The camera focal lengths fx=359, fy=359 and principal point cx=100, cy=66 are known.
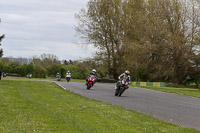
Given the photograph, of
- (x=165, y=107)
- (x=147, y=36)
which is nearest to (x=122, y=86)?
(x=165, y=107)

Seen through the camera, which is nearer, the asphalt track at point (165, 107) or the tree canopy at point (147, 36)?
the asphalt track at point (165, 107)

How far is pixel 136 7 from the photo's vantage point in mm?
55656

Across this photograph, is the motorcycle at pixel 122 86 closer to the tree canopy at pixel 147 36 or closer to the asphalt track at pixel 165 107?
the asphalt track at pixel 165 107

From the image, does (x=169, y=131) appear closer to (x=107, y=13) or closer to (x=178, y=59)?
(x=178, y=59)

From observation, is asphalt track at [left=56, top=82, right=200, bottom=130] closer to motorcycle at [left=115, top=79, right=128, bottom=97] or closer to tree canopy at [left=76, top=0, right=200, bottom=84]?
motorcycle at [left=115, top=79, right=128, bottom=97]

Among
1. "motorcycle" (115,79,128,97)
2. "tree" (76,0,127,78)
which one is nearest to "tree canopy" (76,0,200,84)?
"tree" (76,0,127,78)

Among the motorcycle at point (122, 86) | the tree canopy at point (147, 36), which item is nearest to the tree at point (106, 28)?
the tree canopy at point (147, 36)

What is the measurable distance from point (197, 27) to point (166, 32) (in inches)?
168

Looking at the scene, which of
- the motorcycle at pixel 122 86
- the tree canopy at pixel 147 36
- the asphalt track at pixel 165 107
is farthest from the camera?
the tree canopy at pixel 147 36

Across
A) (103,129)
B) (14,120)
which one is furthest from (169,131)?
(14,120)

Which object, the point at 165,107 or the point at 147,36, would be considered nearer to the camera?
the point at 165,107

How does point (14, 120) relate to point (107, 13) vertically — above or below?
below

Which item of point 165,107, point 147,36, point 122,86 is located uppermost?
point 147,36

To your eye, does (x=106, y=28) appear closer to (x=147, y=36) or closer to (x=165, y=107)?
(x=147, y=36)
